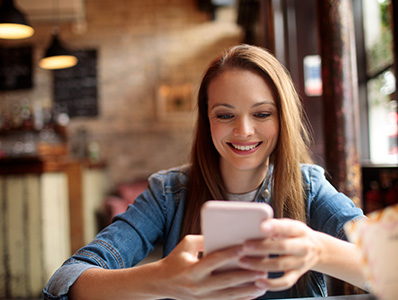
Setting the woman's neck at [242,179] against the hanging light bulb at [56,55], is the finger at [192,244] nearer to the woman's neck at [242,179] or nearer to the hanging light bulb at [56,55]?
the woman's neck at [242,179]

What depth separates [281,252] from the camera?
638 mm

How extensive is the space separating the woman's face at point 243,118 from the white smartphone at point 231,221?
0.50 metres

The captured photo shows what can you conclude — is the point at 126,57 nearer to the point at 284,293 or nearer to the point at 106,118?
the point at 106,118

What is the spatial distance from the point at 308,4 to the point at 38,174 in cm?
301

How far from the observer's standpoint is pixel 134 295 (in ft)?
2.69

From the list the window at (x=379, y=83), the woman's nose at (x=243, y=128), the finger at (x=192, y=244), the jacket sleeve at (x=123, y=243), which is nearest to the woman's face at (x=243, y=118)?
the woman's nose at (x=243, y=128)

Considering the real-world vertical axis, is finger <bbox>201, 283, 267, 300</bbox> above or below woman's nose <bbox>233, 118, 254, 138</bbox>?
below

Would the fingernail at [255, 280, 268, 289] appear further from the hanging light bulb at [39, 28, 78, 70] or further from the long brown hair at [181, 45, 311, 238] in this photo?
the hanging light bulb at [39, 28, 78, 70]

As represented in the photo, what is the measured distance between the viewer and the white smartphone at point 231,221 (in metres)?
0.58

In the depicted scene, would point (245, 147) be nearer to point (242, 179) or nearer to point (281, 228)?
point (242, 179)

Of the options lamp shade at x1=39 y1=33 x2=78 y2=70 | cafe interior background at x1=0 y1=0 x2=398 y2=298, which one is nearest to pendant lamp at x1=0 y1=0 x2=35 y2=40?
cafe interior background at x1=0 y1=0 x2=398 y2=298

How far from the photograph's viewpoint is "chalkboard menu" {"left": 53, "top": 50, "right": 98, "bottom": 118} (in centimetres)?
606

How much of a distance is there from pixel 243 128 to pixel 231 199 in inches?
11.2

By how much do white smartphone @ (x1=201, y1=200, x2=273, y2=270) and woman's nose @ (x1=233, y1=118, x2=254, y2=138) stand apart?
498mm
